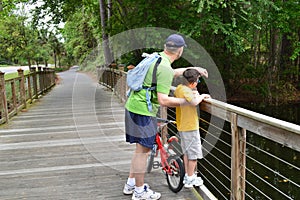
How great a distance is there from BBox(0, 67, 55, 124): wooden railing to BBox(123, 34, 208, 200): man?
4295 millimetres

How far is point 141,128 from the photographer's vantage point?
254 cm

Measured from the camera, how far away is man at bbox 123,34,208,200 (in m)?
2.36

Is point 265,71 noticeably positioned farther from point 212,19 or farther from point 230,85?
point 212,19

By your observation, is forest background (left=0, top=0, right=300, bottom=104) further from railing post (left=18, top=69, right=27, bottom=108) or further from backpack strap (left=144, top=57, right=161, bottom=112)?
backpack strap (left=144, top=57, right=161, bottom=112)

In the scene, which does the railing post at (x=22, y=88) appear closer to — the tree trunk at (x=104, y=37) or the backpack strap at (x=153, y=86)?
the tree trunk at (x=104, y=37)

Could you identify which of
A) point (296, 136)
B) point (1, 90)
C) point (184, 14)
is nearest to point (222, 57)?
point (184, 14)

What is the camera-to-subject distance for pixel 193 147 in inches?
106

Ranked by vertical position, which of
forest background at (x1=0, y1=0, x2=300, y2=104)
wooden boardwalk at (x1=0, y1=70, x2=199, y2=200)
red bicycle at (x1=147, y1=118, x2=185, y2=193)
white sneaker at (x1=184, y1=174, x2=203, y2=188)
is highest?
forest background at (x1=0, y1=0, x2=300, y2=104)

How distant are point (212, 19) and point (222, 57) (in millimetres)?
4752

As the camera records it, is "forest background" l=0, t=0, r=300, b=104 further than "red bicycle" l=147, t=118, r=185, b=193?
Yes

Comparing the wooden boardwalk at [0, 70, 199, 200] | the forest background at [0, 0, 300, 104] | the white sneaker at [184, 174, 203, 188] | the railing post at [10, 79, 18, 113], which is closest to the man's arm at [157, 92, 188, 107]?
the white sneaker at [184, 174, 203, 188]

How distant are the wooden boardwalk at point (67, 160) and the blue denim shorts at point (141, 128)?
0.65 metres

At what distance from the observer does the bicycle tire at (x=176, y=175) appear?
2.75 meters

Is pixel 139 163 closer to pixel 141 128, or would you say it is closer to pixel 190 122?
pixel 141 128
